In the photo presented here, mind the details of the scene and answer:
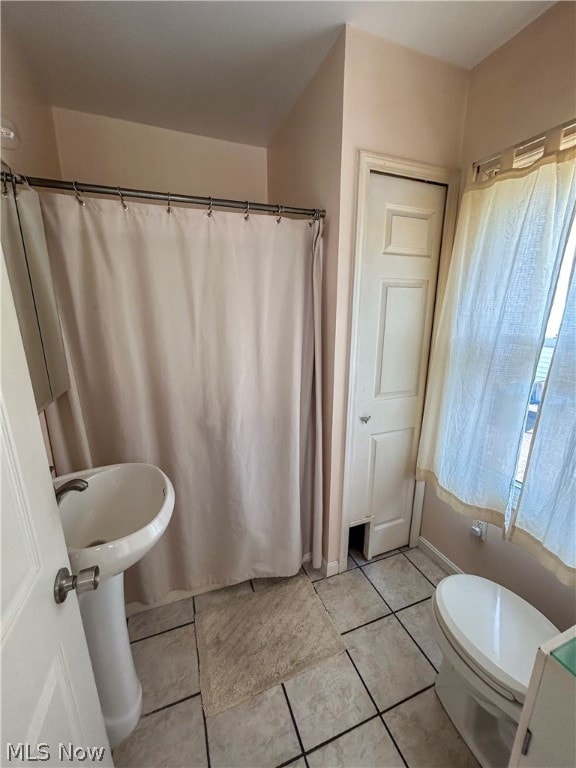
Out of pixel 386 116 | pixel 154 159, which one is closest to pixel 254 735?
pixel 386 116

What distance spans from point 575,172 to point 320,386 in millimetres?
1205

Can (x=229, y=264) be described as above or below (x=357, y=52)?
below

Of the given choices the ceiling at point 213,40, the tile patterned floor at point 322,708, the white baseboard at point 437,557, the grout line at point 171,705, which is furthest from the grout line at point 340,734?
the ceiling at point 213,40

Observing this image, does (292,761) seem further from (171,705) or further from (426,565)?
(426,565)

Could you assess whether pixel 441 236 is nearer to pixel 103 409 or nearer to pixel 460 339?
pixel 460 339

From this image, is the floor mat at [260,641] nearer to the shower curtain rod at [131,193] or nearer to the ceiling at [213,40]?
the shower curtain rod at [131,193]

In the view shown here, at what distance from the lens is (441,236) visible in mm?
1574

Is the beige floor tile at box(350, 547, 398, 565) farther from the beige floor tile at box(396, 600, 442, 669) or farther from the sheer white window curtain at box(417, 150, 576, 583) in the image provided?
the sheer white window curtain at box(417, 150, 576, 583)

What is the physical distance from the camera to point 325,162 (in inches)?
56.3

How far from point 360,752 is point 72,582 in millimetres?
1160

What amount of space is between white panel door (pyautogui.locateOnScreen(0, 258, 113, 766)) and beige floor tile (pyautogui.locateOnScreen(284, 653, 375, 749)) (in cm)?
77

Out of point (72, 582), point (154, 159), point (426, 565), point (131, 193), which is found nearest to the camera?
point (72, 582)

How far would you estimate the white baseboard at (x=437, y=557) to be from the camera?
1.73 m

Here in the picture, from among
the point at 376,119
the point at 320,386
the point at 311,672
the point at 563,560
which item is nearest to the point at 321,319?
the point at 320,386
